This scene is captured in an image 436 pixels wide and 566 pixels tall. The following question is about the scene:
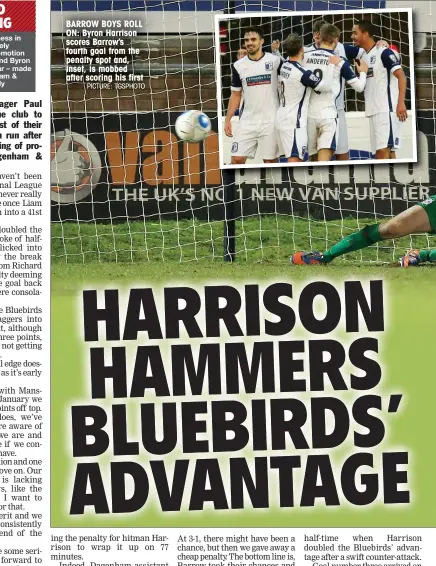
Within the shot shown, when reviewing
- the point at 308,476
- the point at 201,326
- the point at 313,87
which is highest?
the point at 313,87

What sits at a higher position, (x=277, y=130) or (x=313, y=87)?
(x=313, y=87)

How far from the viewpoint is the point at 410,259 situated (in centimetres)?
304

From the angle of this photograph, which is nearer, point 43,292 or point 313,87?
point 43,292

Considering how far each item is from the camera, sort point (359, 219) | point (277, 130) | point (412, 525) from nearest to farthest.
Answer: point (412, 525)
point (277, 130)
point (359, 219)

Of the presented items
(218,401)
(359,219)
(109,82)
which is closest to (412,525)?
(218,401)

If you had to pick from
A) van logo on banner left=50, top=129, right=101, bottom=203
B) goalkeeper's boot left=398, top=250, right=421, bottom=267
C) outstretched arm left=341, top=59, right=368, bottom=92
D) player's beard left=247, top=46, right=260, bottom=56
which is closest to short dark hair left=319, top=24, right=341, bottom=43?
outstretched arm left=341, top=59, right=368, bottom=92

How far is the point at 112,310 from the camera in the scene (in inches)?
107

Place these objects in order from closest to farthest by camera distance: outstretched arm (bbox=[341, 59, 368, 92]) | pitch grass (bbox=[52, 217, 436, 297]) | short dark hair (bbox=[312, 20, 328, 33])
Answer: pitch grass (bbox=[52, 217, 436, 297])
short dark hair (bbox=[312, 20, 328, 33])
outstretched arm (bbox=[341, 59, 368, 92])

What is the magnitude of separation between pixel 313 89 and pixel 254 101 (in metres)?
0.25

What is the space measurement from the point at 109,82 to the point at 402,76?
112cm

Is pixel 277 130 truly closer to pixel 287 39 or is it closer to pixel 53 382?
pixel 287 39

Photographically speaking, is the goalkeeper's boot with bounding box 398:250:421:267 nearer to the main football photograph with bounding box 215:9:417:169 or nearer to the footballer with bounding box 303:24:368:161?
the main football photograph with bounding box 215:9:417:169

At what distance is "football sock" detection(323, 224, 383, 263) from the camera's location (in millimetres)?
2984

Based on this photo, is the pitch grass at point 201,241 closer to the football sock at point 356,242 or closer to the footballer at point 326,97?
the football sock at point 356,242
